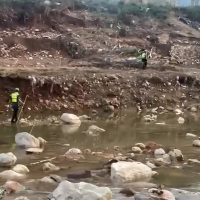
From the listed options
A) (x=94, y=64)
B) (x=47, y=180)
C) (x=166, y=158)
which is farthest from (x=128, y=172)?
(x=94, y=64)

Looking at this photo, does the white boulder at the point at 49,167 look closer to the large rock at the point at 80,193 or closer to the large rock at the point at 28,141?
the large rock at the point at 28,141

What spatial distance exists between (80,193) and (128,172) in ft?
4.99

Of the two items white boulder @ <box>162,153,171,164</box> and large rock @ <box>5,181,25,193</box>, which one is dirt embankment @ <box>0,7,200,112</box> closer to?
white boulder @ <box>162,153,171,164</box>

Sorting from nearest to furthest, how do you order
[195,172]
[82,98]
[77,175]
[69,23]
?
[77,175] < [195,172] < [82,98] < [69,23]

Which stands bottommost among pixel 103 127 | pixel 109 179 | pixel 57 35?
pixel 103 127

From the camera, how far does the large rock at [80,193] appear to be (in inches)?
163

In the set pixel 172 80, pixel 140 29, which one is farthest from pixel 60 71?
pixel 140 29

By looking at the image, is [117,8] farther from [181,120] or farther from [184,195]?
[184,195]

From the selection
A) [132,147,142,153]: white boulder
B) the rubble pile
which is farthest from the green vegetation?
[132,147,142,153]: white boulder

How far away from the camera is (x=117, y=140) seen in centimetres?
930

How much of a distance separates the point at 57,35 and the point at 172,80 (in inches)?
375

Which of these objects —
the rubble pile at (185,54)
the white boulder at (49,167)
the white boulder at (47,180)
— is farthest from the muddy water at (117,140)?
the rubble pile at (185,54)

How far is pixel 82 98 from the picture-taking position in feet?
47.4

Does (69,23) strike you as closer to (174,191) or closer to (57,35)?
(57,35)
